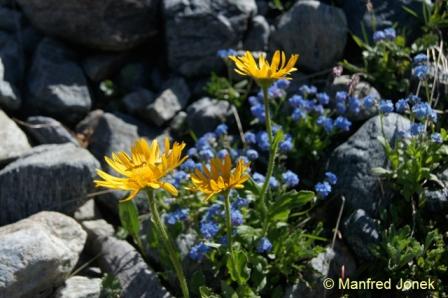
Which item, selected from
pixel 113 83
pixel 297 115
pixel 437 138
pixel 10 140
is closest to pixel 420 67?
pixel 437 138

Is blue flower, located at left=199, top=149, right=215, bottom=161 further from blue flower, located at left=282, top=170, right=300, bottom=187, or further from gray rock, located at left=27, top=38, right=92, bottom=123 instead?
gray rock, located at left=27, top=38, right=92, bottom=123

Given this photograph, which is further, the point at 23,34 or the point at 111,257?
the point at 23,34

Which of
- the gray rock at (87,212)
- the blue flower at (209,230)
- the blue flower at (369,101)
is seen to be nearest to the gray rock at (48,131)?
the gray rock at (87,212)

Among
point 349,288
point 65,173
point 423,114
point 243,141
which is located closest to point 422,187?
point 423,114

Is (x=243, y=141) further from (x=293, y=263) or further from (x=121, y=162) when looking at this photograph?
(x=121, y=162)

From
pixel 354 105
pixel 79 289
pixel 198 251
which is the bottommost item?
pixel 79 289

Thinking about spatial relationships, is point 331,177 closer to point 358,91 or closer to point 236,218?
point 236,218

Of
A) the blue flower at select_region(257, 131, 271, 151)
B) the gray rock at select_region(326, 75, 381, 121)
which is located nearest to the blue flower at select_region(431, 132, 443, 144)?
the gray rock at select_region(326, 75, 381, 121)
